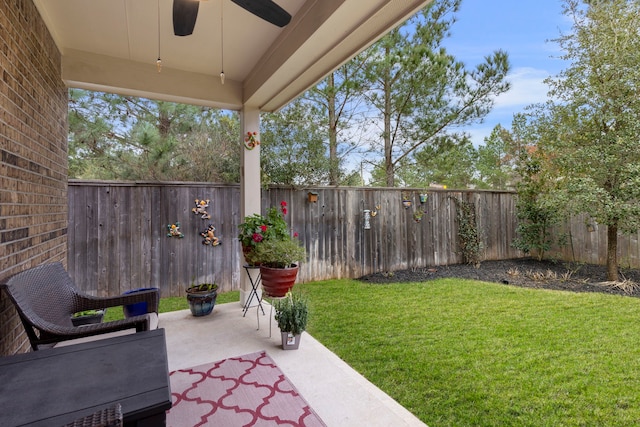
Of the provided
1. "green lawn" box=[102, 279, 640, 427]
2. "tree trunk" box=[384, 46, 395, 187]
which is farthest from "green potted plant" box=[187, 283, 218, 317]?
"tree trunk" box=[384, 46, 395, 187]

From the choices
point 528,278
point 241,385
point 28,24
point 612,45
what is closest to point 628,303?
point 528,278

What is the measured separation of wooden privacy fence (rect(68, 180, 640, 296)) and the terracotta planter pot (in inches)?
65.9

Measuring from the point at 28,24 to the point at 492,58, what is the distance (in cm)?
599

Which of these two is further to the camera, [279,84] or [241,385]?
[279,84]

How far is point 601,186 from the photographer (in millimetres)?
4668

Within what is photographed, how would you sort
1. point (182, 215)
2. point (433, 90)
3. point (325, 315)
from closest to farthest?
point (325, 315), point (182, 215), point (433, 90)

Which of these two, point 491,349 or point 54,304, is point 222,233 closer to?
point 54,304

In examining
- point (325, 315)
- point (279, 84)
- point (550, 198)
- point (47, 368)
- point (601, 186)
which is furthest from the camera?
point (550, 198)

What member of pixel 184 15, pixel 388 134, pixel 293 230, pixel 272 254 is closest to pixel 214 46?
pixel 184 15

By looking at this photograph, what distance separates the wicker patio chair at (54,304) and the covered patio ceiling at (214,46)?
1.81 metres

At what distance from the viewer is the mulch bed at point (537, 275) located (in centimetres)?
437

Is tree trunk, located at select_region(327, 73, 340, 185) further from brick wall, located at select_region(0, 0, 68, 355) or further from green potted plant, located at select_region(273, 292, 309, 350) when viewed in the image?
brick wall, located at select_region(0, 0, 68, 355)

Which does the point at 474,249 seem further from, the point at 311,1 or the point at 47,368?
the point at 47,368

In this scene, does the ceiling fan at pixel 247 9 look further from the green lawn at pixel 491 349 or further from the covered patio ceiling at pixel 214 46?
the green lawn at pixel 491 349
